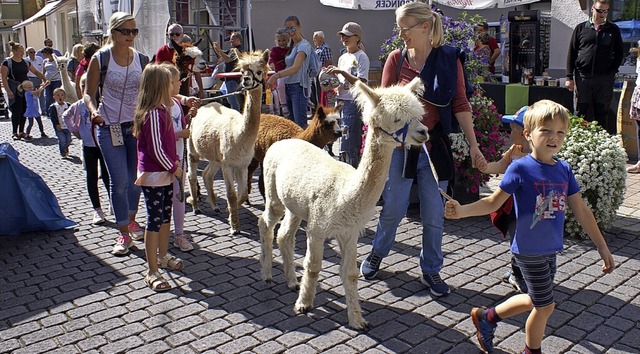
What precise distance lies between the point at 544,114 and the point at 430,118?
1232 mm

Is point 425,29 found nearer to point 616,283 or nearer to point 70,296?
point 616,283

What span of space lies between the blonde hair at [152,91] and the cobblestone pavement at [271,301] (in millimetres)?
1354

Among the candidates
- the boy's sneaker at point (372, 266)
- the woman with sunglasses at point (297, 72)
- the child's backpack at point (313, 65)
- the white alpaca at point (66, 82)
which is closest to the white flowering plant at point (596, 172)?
the boy's sneaker at point (372, 266)

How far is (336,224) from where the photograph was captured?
149 inches

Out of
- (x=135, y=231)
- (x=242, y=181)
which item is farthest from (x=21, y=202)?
(x=242, y=181)

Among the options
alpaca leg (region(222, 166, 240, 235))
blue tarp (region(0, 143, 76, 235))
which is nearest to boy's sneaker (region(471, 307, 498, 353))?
alpaca leg (region(222, 166, 240, 235))

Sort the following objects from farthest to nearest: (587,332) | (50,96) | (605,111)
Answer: (50,96) → (605,111) → (587,332)

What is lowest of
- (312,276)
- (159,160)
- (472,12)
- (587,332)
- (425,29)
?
(587,332)

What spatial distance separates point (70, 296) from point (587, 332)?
3742 mm

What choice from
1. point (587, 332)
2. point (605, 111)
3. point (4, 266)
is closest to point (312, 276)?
point (587, 332)

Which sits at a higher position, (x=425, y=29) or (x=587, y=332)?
(x=425, y=29)

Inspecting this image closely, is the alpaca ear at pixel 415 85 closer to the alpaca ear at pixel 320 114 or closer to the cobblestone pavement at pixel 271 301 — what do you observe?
the cobblestone pavement at pixel 271 301

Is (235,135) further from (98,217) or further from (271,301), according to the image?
(271,301)

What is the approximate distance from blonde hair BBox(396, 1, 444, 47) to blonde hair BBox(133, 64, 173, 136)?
6.06ft
